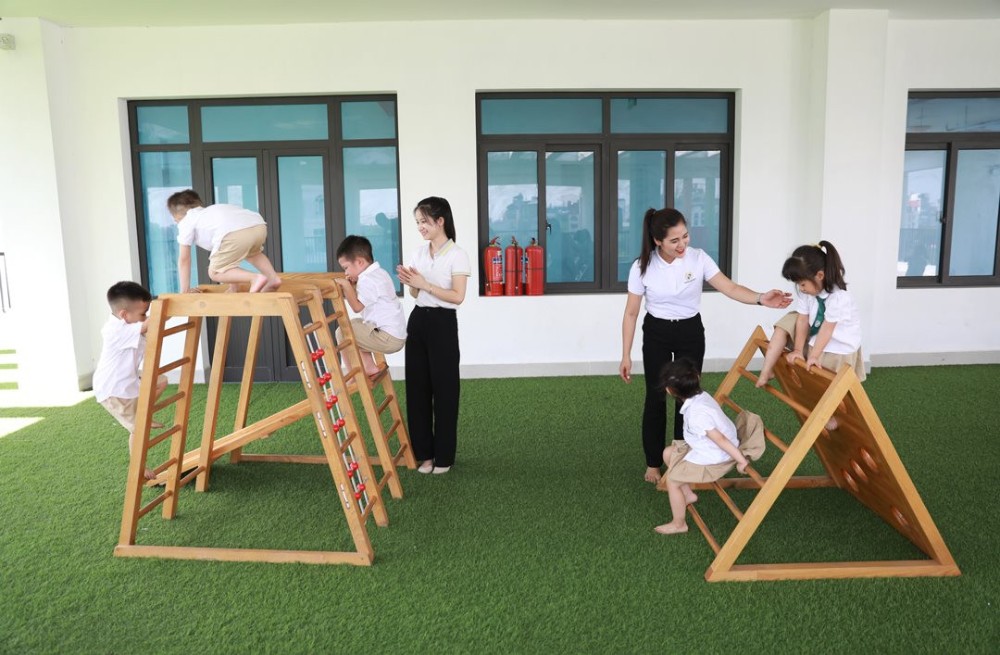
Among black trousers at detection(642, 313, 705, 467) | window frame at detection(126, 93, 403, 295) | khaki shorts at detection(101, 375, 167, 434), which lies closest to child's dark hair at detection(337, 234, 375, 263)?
khaki shorts at detection(101, 375, 167, 434)

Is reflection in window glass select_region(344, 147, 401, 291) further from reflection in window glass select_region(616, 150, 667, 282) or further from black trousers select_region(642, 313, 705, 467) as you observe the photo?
black trousers select_region(642, 313, 705, 467)

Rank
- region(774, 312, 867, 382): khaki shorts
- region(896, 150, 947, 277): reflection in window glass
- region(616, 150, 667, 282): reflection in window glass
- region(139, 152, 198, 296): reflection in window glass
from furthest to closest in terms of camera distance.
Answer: region(896, 150, 947, 277): reflection in window glass
region(616, 150, 667, 282): reflection in window glass
region(139, 152, 198, 296): reflection in window glass
region(774, 312, 867, 382): khaki shorts

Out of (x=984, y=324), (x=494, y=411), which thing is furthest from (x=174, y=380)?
(x=984, y=324)

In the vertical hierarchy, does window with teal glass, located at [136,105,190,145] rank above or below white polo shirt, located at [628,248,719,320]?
above

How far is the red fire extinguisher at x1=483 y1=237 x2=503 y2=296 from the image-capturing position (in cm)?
663

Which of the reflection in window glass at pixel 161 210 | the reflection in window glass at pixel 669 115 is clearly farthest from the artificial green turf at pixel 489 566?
the reflection in window glass at pixel 669 115

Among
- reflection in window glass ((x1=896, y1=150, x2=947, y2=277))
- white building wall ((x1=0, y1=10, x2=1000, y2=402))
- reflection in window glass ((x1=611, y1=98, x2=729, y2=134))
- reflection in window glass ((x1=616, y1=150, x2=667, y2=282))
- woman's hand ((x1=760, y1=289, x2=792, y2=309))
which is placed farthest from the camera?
reflection in window glass ((x1=896, y1=150, x2=947, y2=277))

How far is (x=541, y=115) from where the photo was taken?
6645 millimetres

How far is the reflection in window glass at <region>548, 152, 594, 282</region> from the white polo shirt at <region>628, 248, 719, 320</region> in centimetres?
332

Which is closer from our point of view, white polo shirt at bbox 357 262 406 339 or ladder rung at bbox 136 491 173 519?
ladder rung at bbox 136 491 173 519

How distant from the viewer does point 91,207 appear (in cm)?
641

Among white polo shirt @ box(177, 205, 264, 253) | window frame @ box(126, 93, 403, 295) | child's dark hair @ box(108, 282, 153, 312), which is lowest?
child's dark hair @ box(108, 282, 153, 312)

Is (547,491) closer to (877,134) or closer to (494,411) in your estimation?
(494,411)

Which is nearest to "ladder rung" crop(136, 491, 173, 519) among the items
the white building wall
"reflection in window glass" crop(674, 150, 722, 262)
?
the white building wall
